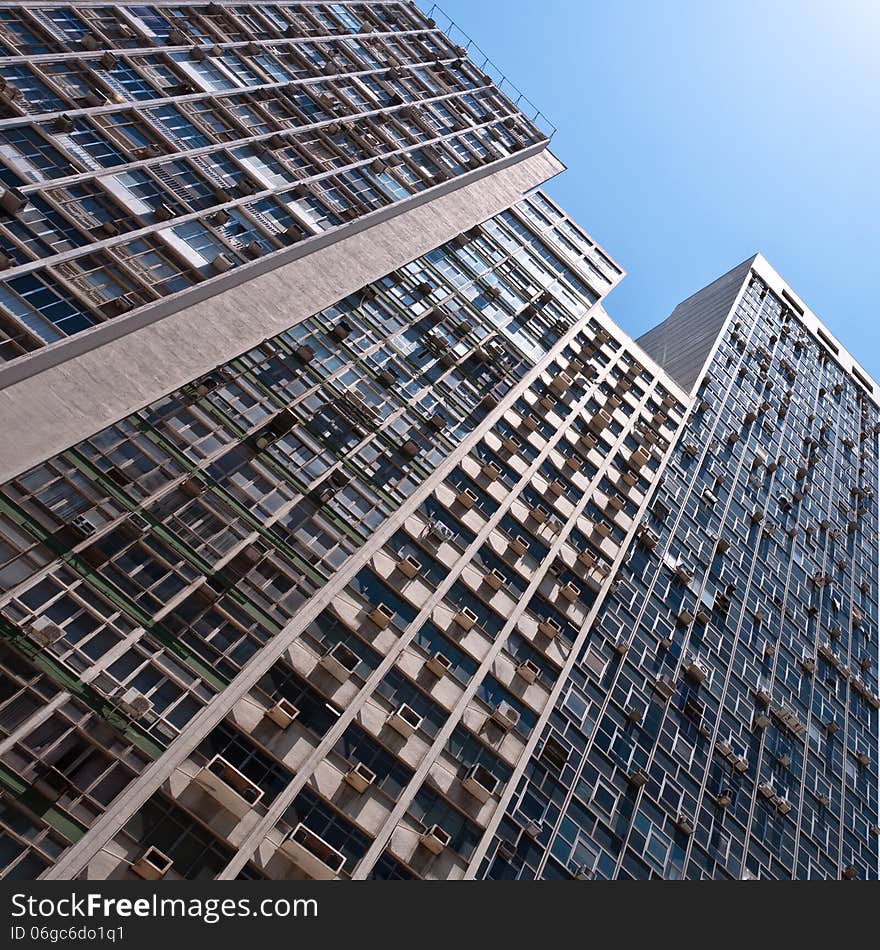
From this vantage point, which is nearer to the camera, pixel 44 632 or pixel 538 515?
pixel 44 632

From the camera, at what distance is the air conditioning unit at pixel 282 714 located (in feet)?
88.3

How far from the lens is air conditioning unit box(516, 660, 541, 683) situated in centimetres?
3488

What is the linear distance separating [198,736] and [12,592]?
6189 mm

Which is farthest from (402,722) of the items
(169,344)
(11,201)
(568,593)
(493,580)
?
(11,201)

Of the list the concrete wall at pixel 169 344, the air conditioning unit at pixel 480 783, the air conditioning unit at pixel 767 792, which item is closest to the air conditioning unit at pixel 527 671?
the air conditioning unit at pixel 480 783

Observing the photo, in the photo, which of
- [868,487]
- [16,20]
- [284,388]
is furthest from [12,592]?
[868,487]

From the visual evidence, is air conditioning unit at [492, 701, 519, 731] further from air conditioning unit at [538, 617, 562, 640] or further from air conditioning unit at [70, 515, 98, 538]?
air conditioning unit at [70, 515, 98, 538]

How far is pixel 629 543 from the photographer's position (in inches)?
1741

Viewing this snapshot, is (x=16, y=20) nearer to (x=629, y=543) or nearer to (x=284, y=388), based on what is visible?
(x=284, y=388)

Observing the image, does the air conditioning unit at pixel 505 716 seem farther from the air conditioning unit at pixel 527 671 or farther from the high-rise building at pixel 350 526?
the air conditioning unit at pixel 527 671

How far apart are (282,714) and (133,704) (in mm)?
4569

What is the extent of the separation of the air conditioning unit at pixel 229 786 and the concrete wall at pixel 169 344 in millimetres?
9637

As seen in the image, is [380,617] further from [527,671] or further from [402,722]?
[527,671]

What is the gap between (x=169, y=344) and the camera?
3120 centimetres
